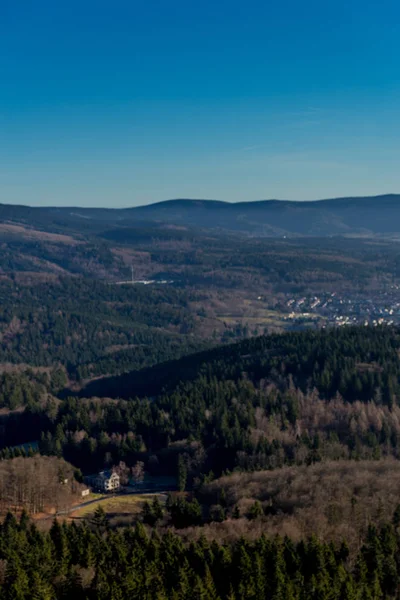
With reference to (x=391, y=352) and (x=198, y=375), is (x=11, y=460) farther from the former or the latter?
(x=391, y=352)

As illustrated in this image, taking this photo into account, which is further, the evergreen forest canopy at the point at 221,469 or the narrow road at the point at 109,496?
the narrow road at the point at 109,496

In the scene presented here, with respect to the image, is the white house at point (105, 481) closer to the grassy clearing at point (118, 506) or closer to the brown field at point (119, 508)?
the brown field at point (119, 508)

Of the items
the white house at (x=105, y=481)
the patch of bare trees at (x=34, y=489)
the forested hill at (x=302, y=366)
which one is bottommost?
the white house at (x=105, y=481)

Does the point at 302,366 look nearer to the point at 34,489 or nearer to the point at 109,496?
the point at 109,496

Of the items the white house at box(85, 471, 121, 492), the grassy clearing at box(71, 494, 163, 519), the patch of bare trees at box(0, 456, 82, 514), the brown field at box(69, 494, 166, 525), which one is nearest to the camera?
the brown field at box(69, 494, 166, 525)

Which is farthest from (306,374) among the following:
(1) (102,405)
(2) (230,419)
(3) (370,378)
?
(1) (102,405)

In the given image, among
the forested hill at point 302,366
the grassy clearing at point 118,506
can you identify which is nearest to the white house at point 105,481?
the grassy clearing at point 118,506

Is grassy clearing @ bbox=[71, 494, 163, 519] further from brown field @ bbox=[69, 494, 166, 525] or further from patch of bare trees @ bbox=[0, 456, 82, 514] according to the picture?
patch of bare trees @ bbox=[0, 456, 82, 514]

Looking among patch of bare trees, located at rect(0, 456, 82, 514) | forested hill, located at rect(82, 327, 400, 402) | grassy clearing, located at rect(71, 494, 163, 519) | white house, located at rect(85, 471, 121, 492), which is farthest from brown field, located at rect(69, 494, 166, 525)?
forested hill, located at rect(82, 327, 400, 402)

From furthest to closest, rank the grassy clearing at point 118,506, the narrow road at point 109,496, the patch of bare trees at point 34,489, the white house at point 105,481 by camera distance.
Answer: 1. the white house at point 105,481
2. the patch of bare trees at point 34,489
3. the narrow road at point 109,496
4. the grassy clearing at point 118,506
